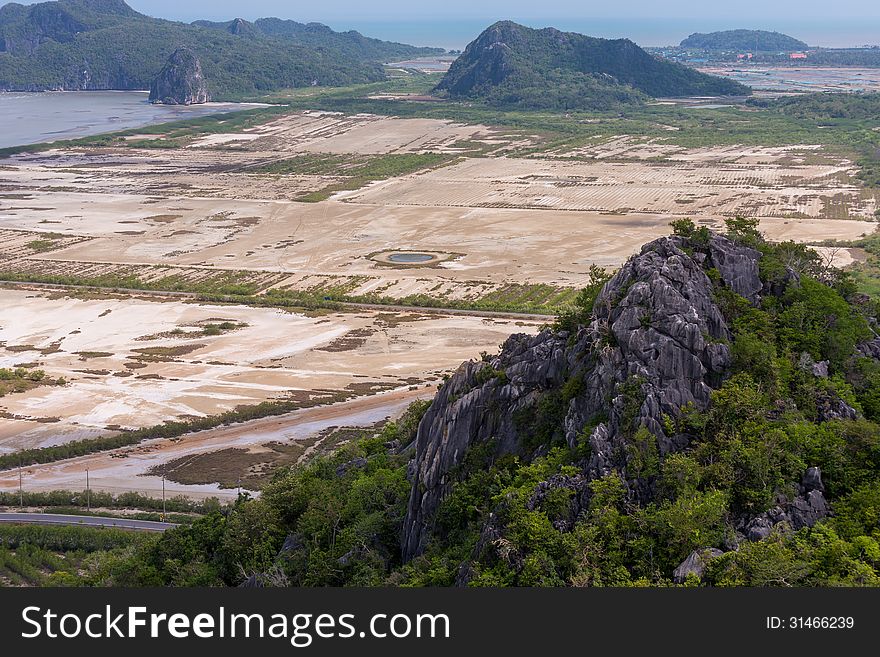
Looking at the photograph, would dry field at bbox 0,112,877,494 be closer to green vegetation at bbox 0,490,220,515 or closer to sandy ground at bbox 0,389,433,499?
sandy ground at bbox 0,389,433,499

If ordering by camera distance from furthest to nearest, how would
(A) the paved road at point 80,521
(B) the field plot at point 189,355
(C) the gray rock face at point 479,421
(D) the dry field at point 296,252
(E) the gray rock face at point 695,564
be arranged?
(D) the dry field at point 296,252
(B) the field plot at point 189,355
(A) the paved road at point 80,521
(C) the gray rock face at point 479,421
(E) the gray rock face at point 695,564

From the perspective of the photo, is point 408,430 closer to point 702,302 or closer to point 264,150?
point 702,302

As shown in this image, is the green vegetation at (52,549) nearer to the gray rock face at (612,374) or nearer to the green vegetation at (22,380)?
the gray rock face at (612,374)

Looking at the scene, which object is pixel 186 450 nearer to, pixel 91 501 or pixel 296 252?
pixel 91 501

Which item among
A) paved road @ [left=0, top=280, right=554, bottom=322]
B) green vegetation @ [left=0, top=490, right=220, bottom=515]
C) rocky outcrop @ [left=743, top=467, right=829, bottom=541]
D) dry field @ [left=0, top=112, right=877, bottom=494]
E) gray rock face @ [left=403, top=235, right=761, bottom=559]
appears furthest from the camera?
paved road @ [left=0, top=280, right=554, bottom=322]

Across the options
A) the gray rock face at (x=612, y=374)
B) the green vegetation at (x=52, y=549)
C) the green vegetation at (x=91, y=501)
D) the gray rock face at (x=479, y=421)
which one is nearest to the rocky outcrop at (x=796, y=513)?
the gray rock face at (x=612, y=374)

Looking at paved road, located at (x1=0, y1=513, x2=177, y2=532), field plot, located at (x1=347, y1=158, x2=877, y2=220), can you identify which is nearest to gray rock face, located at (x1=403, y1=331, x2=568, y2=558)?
paved road, located at (x1=0, y1=513, x2=177, y2=532)

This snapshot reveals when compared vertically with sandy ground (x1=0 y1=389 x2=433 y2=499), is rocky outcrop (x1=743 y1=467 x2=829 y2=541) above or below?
above

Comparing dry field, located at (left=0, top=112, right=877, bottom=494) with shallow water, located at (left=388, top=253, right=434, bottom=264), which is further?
shallow water, located at (left=388, top=253, right=434, bottom=264)
